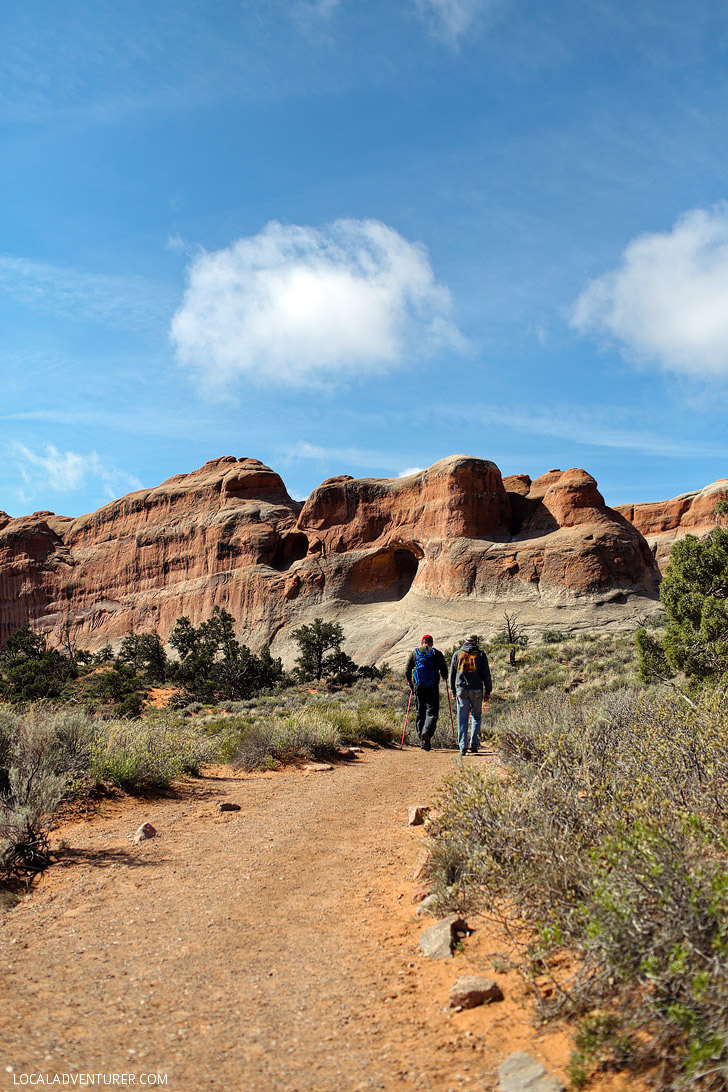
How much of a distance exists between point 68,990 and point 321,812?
3.76m

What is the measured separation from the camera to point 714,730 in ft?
14.5

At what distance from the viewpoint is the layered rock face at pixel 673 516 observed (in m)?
61.8

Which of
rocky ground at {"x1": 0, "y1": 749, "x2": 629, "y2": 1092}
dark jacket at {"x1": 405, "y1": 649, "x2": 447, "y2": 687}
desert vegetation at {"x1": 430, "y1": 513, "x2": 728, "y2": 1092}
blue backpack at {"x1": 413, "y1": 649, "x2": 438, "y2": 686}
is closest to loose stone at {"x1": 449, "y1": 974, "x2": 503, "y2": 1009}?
rocky ground at {"x1": 0, "y1": 749, "x2": 629, "y2": 1092}

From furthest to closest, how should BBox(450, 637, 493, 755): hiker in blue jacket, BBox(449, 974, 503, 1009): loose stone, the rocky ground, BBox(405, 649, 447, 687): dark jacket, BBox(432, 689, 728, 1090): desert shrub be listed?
BBox(405, 649, 447, 687): dark jacket, BBox(450, 637, 493, 755): hiker in blue jacket, BBox(449, 974, 503, 1009): loose stone, the rocky ground, BBox(432, 689, 728, 1090): desert shrub

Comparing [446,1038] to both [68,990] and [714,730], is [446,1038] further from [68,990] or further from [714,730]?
[714,730]

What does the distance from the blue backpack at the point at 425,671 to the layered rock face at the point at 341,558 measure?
27755mm

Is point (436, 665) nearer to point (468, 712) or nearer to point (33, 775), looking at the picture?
point (468, 712)

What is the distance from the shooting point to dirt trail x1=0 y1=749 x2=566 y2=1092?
8.80 ft

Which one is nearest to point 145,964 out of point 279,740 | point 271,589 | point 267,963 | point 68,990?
point 68,990

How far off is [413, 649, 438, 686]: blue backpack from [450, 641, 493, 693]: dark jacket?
0.83 metres

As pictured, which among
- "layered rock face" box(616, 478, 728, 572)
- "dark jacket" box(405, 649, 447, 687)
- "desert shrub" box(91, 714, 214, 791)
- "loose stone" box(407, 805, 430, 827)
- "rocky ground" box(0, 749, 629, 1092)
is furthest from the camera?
"layered rock face" box(616, 478, 728, 572)

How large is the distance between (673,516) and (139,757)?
67.3m

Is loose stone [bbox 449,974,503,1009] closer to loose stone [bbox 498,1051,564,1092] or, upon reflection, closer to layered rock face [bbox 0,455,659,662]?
loose stone [bbox 498,1051,564,1092]

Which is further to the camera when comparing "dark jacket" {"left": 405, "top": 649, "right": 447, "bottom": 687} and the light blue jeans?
"dark jacket" {"left": 405, "top": 649, "right": 447, "bottom": 687}
